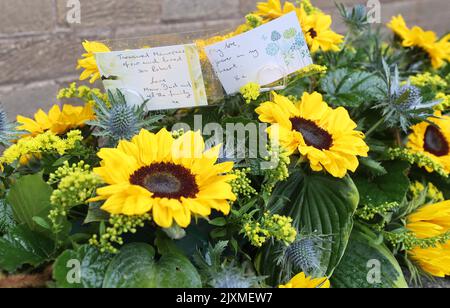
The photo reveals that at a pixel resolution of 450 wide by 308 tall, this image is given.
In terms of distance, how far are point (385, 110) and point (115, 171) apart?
52cm

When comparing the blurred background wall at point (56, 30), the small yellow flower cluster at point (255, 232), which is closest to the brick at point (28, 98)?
the blurred background wall at point (56, 30)

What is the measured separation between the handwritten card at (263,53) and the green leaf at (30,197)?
0.36 metres

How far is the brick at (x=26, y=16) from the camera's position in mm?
1256

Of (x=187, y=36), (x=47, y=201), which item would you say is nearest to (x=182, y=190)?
(x=47, y=201)

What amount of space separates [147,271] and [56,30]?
2.95ft

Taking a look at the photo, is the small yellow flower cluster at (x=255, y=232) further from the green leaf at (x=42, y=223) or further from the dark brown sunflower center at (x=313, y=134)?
the green leaf at (x=42, y=223)

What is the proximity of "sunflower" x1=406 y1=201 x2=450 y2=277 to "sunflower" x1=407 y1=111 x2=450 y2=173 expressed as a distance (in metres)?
0.12

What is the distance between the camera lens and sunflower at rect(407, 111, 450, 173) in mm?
999

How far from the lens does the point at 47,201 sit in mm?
732

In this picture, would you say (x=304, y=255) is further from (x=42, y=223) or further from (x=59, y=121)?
(x=59, y=121)

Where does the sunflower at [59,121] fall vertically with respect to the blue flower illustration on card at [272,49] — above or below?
below

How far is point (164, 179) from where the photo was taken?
69cm

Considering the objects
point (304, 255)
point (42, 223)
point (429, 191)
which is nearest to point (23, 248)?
point (42, 223)
